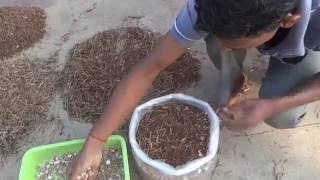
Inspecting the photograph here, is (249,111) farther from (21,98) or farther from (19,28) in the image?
(19,28)

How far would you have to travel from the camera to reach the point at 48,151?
1.64 metres

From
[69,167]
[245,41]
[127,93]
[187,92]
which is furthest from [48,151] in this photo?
[245,41]

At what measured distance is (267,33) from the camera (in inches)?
40.9

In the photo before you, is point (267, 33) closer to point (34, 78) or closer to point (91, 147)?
point (91, 147)

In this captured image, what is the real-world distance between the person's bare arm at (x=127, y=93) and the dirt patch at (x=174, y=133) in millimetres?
201

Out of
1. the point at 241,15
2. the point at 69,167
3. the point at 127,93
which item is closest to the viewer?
the point at 241,15

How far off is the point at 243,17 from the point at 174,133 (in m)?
0.78

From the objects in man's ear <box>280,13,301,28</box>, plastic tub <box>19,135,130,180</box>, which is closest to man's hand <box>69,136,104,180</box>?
plastic tub <box>19,135,130,180</box>

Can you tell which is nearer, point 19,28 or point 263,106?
point 263,106

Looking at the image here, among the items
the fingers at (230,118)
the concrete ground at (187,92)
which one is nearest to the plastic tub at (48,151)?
the concrete ground at (187,92)

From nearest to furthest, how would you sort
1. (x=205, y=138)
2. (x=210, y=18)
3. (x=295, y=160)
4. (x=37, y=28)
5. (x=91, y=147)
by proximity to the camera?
(x=210, y=18) < (x=91, y=147) < (x=205, y=138) < (x=295, y=160) < (x=37, y=28)

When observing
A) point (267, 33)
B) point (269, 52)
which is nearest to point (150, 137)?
point (269, 52)

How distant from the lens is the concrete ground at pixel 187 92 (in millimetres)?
1769

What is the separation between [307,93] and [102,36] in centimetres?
115
